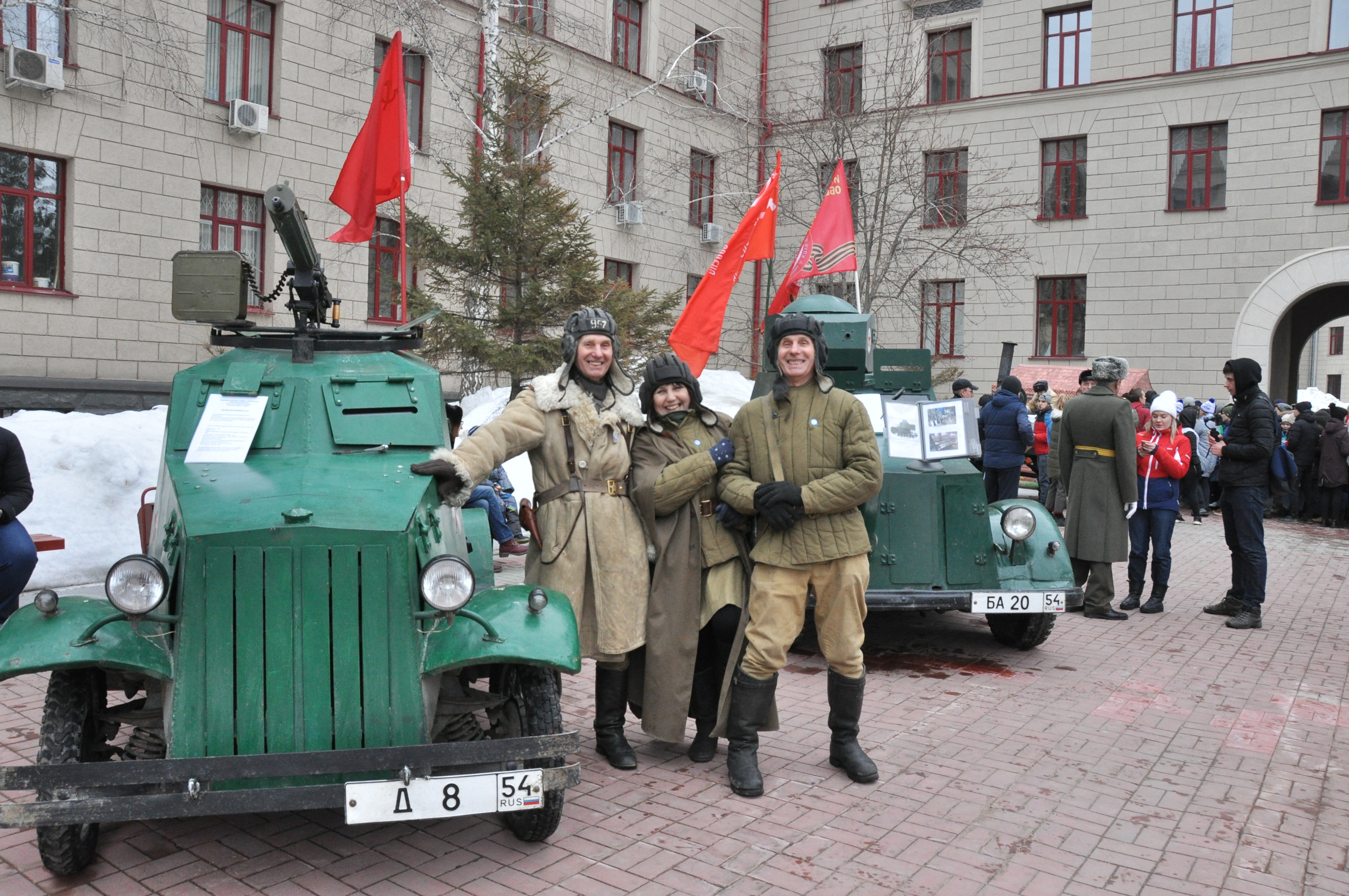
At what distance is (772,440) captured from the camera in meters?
5.01

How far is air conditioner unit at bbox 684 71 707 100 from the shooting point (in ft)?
82.1

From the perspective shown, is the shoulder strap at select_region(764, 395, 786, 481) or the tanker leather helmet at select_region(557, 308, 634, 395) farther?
the tanker leather helmet at select_region(557, 308, 634, 395)

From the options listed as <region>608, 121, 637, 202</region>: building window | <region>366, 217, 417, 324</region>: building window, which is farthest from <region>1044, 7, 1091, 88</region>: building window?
<region>366, 217, 417, 324</region>: building window

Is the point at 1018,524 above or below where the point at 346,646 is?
above

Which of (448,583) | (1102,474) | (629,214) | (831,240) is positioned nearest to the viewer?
(448,583)

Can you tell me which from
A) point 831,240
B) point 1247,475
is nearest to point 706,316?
point 831,240

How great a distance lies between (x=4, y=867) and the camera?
13.1 ft

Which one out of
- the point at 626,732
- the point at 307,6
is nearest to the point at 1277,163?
the point at 307,6

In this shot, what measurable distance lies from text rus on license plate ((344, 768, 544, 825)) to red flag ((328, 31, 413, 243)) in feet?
24.0

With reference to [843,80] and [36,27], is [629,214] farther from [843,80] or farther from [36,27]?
[36,27]

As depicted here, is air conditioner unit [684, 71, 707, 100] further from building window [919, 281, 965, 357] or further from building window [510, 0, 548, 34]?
building window [919, 281, 965, 357]

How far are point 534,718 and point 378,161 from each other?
7221 mm

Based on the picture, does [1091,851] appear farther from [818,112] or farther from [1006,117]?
[1006,117]

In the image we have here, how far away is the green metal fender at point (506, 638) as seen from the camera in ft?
12.6
